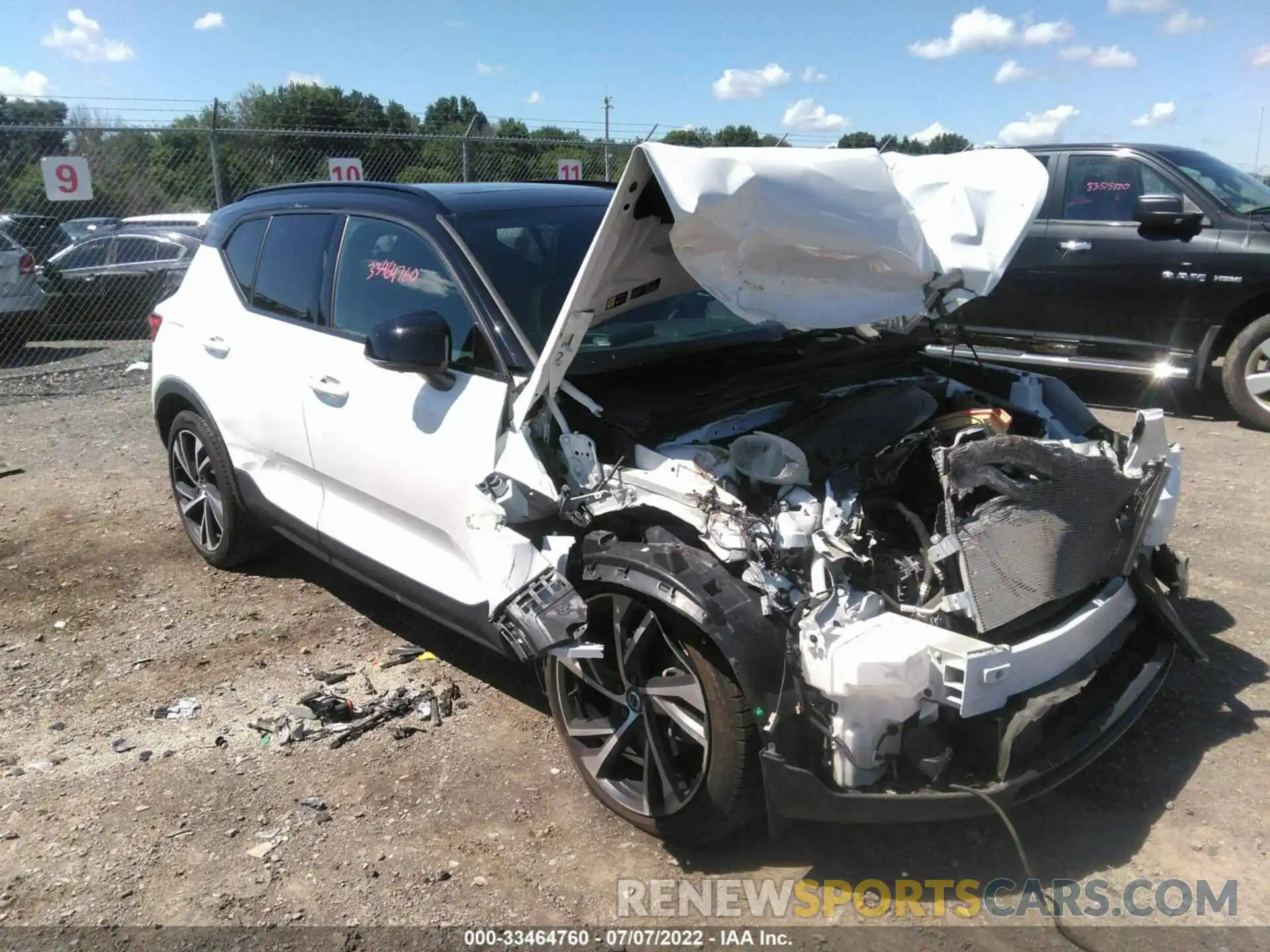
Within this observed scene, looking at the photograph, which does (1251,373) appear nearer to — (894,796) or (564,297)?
(564,297)

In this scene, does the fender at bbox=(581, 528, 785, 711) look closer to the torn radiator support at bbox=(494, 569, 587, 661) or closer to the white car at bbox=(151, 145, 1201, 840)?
the white car at bbox=(151, 145, 1201, 840)

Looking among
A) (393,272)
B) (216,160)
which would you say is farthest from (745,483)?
(216,160)

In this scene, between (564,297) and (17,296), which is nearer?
(564,297)

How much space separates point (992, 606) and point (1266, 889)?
3.81ft

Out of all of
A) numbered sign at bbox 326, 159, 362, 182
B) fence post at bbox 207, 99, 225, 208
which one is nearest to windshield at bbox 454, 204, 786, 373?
fence post at bbox 207, 99, 225, 208

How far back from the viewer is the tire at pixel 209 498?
15.8ft

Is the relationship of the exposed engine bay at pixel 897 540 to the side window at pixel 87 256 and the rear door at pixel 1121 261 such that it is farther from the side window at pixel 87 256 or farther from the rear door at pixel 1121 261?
the side window at pixel 87 256

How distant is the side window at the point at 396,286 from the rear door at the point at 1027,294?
5.45 meters

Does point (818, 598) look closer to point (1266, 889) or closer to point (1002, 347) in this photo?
point (1266, 889)

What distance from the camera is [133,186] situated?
17.9 metres

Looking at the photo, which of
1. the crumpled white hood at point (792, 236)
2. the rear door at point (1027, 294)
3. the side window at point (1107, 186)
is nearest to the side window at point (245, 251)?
the crumpled white hood at point (792, 236)

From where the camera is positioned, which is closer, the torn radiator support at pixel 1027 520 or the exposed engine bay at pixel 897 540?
the exposed engine bay at pixel 897 540

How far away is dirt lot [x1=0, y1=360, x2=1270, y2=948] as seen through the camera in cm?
291

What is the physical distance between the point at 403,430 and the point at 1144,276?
6.40 metres
